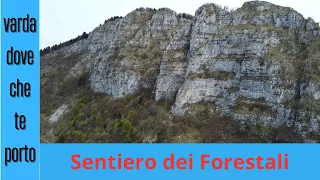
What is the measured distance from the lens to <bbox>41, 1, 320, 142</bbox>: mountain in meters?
43.8

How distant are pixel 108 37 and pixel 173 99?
95.6ft

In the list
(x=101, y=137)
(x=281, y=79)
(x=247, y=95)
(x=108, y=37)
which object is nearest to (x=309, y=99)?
(x=281, y=79)

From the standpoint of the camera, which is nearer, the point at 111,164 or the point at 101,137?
the point at 111,164

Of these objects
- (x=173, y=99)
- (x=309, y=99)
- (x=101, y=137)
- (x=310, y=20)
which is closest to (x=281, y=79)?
(x=309, y=99)

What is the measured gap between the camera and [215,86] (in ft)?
159

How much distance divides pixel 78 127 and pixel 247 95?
23.7m

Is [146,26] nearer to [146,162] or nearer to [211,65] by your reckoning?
[211,65]

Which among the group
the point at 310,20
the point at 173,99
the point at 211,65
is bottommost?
the point at 173,99

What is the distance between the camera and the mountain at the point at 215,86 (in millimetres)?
43844

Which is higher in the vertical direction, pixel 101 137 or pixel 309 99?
pixel 309 99

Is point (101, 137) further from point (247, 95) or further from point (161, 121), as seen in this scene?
point (247, 95)

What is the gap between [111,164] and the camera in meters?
23.3

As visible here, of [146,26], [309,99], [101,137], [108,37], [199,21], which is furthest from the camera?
[108,37]

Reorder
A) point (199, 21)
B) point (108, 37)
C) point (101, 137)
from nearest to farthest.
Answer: point (101, 137) < point (199, 21) < point (108, 37)
